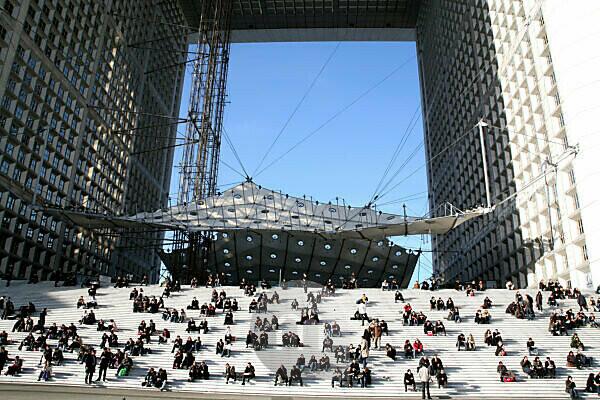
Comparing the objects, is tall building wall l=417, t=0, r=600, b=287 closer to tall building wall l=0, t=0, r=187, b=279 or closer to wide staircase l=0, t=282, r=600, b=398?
wide staircase l=0, t=282, r=600, b=398

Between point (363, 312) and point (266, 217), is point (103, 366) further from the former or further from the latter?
point (266, 217)

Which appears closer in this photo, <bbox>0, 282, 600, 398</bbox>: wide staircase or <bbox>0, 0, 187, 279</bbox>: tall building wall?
<bbox>0, 282, 600, 398</bbox>: wide staircase

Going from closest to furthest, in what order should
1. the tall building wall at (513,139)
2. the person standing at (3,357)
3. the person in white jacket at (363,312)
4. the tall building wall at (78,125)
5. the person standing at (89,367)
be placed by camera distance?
the person standing at (89,367), the person standing at (3,357), the person in white jacket at (363,312), the tall building wall at (513,139), the tall building wall at (78,125)

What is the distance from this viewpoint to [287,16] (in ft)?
298

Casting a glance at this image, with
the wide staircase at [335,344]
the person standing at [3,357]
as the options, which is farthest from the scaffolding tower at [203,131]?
the person standing at [3,357]

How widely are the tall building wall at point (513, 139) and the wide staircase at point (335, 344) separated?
9622 mm

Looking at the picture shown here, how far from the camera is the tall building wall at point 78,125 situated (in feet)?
165

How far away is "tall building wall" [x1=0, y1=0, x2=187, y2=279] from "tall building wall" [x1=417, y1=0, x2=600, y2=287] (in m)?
35.2

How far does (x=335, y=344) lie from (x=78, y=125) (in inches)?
1810

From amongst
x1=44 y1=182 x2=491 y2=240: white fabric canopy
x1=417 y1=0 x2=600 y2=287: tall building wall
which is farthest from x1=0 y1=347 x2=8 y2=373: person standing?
x1=417 y1=0 x2=600 y2=287: tall building wall

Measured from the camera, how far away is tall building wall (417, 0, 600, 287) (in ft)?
132

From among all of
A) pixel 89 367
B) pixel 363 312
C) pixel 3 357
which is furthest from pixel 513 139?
pixel 3 357

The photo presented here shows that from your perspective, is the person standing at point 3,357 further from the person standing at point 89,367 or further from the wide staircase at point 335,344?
the person standing at point 89,367

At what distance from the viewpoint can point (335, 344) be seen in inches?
1067
